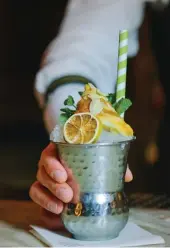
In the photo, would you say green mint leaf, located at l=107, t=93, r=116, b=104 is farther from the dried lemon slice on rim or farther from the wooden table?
the wooden table

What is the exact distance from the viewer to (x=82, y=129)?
0.72 meters

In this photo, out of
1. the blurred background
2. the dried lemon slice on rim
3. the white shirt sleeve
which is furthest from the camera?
the blurred background

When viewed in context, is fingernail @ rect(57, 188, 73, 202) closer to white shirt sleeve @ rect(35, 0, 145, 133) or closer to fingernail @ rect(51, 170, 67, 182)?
fingernail @ rect(51, 170, 67, 182)

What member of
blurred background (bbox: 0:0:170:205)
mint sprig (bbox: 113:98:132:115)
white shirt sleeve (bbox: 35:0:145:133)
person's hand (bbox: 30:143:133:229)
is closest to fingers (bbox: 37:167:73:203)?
person's hand (bbox: 30:143:133:229)

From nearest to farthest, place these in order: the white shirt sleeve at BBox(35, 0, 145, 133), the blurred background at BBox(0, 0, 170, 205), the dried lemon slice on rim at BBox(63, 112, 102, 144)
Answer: the dried lemon slice on rim at BBox(63, 112, 102, 144)
the white shirt sleeve at BBox(35, 0, 145, 133)
the blurred background at BBox(0, 0, 170, 205)

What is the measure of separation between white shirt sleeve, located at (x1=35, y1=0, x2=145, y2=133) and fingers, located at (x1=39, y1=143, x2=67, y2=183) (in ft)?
1.27

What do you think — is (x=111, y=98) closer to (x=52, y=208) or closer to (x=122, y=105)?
(x=122, y=105)

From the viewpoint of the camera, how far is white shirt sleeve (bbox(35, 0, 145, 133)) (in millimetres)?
1251

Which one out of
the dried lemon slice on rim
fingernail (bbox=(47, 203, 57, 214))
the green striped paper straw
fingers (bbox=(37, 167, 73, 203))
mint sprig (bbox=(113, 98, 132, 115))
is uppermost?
the green striped paper straw

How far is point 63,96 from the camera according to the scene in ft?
3.88

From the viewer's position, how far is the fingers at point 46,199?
79cm

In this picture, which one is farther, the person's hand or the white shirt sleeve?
the white shirt sleeve

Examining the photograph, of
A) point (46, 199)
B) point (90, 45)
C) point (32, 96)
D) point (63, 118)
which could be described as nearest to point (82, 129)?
point (63, 118)

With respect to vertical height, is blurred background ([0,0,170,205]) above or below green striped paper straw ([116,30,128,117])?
below
